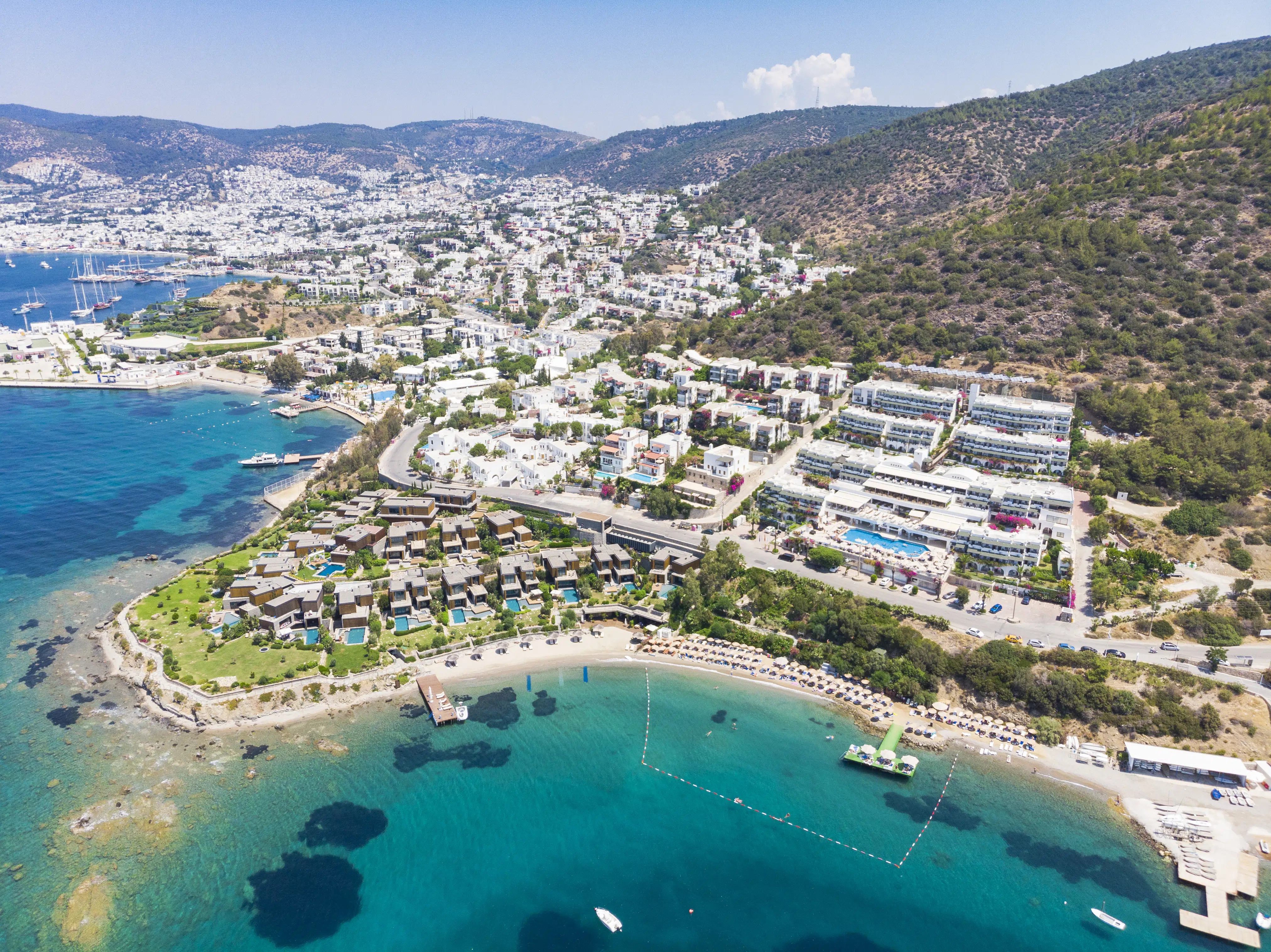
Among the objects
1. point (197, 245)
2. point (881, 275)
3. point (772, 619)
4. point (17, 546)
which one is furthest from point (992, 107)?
point (197, 245)

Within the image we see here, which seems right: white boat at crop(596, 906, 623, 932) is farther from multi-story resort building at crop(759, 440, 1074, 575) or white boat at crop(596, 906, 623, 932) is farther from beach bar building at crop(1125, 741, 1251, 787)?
multi-story resort building at crop(759, 440, 1074, 575)

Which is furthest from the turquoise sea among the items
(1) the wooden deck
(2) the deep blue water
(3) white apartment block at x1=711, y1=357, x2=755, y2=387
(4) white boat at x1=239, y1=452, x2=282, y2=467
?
(2) the deep blue water

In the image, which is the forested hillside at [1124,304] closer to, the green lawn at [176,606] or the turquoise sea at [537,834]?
the turquoise sea at [537,834]

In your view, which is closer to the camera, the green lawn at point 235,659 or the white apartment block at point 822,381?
the green lawn at point 235,659

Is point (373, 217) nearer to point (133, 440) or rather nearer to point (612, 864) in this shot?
point (133, 440)

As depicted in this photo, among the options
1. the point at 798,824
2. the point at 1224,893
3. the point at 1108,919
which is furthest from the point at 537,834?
the point at 1224,893

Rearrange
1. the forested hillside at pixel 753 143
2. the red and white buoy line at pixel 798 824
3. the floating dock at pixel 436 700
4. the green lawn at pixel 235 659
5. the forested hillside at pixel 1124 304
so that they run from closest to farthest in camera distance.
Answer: the red and white buoy line at pixel 798 824
the floating dock at pixel 436 700
the green lawn at pixel 235 659
the forested hillside at pixel 1124 304
the forested hillside at pixel 753 143

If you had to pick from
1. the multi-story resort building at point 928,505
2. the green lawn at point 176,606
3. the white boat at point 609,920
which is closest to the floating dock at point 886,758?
the white boat at point 609,920
